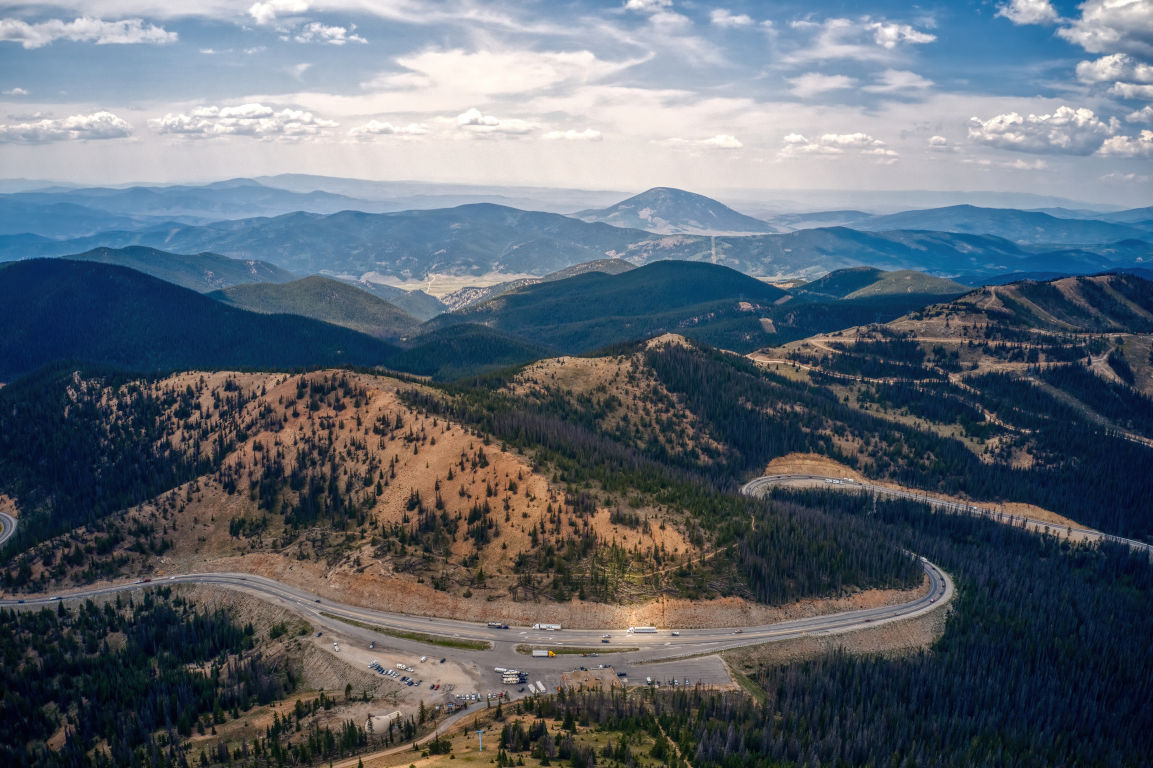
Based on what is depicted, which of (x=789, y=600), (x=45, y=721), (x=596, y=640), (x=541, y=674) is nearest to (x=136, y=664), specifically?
(x=45, y=721)

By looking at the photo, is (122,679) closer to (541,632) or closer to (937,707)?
(541,632)

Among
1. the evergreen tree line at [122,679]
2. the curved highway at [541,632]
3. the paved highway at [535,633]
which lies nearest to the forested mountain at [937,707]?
the paved highway at [535,633]

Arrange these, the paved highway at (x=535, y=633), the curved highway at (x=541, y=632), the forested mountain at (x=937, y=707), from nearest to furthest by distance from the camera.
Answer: the forested mountain at (x=937, y=707)
the paved highway at (x=535, y=633)
the curved highway at (x=541, y=632)

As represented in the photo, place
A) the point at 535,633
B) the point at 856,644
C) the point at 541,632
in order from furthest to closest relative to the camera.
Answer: the point at 856,644, the point at 541,632, the point at 535,633

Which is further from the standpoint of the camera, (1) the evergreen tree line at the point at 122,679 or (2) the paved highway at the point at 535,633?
(2) the paved highway at the point at 535,633

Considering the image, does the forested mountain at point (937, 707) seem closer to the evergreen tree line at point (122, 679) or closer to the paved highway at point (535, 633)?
the paved highway at point (535, 633)

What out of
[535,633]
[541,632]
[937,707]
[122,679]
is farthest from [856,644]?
[122,679]

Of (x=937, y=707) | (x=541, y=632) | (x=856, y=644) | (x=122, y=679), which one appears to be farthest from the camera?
(x=856, y=644)

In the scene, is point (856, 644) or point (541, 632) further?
point (856, 644)

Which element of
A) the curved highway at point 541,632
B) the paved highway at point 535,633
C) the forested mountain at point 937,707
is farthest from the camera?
the curved highway at point 541,632

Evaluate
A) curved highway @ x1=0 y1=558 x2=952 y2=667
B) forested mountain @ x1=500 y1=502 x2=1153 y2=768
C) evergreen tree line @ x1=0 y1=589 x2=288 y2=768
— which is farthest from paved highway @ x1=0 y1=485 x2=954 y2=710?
evergreen tree line @ x1=0 y1=589 x2=288 y2=768

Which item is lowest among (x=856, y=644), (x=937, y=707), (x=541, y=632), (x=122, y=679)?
(x=937, y=707)

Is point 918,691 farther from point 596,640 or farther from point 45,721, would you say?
point 45,721

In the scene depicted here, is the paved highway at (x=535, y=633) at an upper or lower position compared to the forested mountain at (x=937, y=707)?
upper
